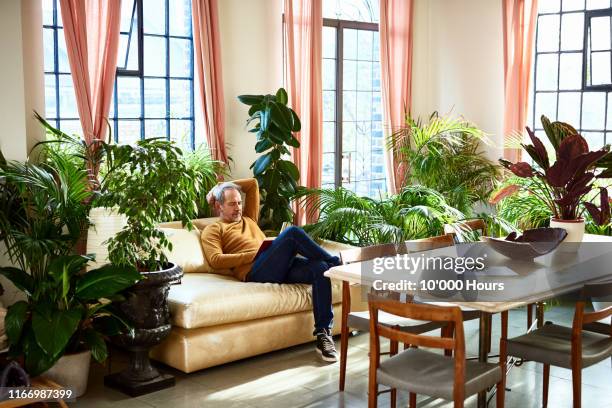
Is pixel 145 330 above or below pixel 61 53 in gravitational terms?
A: below

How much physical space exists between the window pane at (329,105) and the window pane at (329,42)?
371mm

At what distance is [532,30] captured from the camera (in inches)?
314

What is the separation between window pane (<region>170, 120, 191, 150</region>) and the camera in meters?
7.04

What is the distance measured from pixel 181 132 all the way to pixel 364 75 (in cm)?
231

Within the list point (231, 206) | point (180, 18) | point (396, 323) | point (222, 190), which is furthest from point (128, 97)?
point (396, 323)

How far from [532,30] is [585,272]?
162 inches

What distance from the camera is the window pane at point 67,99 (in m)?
6.37

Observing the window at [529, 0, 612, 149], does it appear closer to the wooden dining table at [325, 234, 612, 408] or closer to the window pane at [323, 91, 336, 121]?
the window pane at [323, 91, 336, 121]

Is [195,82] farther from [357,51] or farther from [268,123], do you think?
[357,51]

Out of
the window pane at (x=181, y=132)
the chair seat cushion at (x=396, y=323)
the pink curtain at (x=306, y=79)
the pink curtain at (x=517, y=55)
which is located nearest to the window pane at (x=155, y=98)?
the window pane at (x=181, y=132)

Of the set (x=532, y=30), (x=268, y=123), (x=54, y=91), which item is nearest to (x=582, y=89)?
(x=532, y=30)

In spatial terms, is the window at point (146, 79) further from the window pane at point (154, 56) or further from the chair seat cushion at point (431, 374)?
the chair seat cushion at point (431, 374)

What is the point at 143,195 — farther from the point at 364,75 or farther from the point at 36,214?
the point at 364,75

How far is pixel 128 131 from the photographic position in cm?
681
